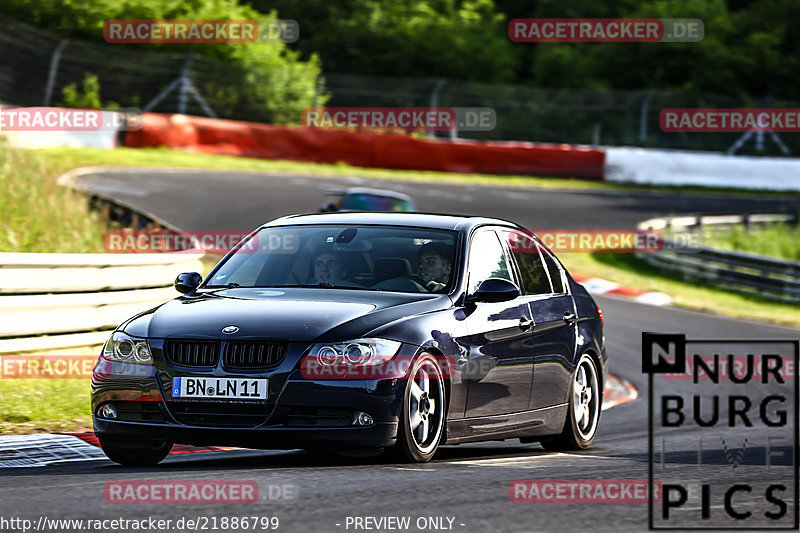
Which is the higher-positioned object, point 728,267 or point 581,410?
point 728,267

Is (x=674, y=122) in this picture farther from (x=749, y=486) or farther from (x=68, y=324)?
(x=749, y=486)

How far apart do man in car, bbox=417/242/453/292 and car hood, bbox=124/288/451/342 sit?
0.19 metres

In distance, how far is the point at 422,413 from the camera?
7105mm

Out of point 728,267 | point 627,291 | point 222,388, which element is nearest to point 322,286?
point 222,388

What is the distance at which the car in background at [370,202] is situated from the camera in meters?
19.6

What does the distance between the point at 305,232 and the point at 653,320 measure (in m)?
11.3

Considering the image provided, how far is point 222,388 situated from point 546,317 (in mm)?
2619

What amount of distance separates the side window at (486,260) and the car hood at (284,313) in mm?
488

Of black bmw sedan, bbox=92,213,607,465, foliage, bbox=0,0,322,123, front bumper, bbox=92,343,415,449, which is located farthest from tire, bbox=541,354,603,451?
foliage, bbox=0,0,322,123

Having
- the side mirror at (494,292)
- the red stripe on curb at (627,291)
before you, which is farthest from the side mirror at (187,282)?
the red stripe on curb at (627,291)

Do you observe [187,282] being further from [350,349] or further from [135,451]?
[350,349]

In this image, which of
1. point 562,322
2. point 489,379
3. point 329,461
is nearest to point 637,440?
point 562,322

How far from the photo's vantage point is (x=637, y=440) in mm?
10039

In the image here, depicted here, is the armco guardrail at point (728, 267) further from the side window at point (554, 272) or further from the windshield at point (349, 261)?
the windshield at point (349, 261)
